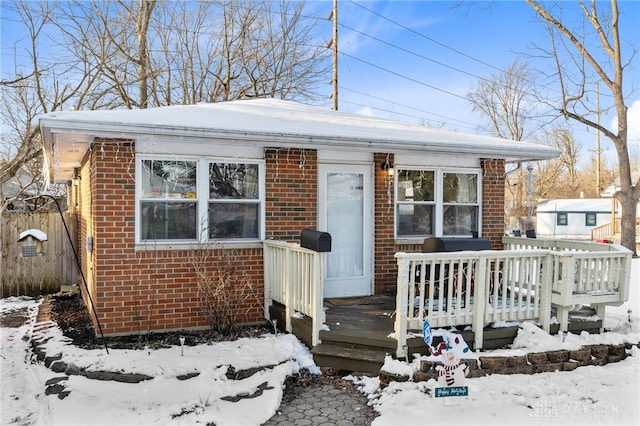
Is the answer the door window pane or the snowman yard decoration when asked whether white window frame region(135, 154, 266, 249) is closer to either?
the door window pane

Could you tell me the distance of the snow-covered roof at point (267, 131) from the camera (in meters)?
5.20

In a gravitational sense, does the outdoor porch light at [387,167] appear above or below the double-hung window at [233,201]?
above

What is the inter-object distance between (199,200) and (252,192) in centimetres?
75

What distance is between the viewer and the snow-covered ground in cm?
386

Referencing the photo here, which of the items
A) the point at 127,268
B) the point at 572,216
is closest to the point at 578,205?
the point at 572,216

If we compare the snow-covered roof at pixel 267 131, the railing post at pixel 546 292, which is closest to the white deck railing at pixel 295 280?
the snow-covered roof at pixel 267 131

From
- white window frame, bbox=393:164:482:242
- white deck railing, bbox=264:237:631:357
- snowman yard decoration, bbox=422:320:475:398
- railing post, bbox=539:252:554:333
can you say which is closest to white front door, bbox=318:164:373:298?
white window frame, bbox=393:164:482:242

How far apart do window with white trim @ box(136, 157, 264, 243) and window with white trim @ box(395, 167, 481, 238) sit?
2.35 meters

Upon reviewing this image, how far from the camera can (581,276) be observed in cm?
550

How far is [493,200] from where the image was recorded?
25.4 feet

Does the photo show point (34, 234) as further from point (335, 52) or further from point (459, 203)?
point (335, 52)

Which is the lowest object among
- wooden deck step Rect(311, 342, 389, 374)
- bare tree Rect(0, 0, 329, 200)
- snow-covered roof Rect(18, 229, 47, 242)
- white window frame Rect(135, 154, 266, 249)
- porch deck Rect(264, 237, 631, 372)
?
wooden deck step Rect(311, 342, 389, 374)

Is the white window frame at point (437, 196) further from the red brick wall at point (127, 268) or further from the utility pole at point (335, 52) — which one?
the utility pole at point (335, 52)

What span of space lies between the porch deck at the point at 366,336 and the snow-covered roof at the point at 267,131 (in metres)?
2.31
